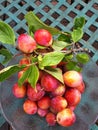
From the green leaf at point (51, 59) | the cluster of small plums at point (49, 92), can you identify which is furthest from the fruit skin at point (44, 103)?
the green leaf at point (51, 59)

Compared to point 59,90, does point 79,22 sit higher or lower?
higher

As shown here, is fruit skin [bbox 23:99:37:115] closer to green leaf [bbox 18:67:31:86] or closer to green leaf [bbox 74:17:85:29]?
green leaf [bbox 18:67:31:86]

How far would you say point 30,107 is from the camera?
883 millimetres

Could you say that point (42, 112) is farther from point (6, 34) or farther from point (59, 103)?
point (6, 34)

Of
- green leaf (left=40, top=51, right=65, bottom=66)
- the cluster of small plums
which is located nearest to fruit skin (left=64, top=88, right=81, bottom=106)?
the cluster of small plums

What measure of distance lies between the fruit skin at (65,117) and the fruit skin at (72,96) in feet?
0.07

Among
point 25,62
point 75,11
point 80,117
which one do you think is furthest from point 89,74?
point 75,11

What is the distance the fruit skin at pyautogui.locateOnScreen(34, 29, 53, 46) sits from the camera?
84cm

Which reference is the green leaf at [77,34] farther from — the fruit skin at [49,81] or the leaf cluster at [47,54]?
the fruit skin at [49,81]

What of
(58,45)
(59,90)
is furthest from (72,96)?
(58,45)

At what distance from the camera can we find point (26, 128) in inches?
37.0

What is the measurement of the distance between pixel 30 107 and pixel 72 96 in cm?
12

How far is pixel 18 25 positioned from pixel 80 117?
49cm

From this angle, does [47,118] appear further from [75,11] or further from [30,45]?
[75,11]
